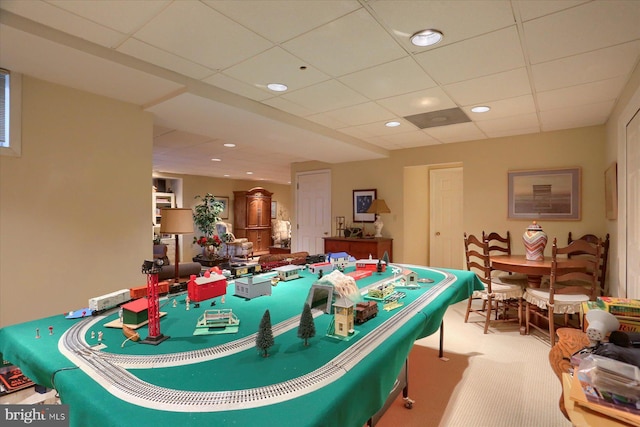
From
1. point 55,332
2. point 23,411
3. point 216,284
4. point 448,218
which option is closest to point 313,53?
point 216,284

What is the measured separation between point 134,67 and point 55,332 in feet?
5.79

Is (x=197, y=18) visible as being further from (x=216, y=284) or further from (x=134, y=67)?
(x=216, y=284)

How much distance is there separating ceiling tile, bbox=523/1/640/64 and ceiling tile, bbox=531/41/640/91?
0.35 ft

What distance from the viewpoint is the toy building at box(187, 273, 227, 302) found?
6.09 feet

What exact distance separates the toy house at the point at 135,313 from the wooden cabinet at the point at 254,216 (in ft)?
28.3

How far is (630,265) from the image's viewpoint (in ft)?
8.66

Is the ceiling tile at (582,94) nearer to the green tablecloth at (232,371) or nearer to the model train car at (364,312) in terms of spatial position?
the green tablecloth at (232,371)

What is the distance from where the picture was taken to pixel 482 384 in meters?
2.55

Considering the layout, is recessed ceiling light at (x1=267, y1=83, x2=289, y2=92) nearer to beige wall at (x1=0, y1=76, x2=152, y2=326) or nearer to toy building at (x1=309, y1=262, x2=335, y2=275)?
beige wall at (x1=0, y1=76, x2=152, y2=326)

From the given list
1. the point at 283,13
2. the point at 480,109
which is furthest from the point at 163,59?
the point at 480,109

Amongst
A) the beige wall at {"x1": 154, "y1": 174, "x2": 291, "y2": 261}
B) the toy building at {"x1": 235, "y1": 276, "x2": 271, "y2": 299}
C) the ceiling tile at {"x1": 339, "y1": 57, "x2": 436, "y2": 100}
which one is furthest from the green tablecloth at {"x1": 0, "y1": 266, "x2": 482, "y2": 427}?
the beige wall at {"x1": 154, "y1": 174, "x2": 291, "y2": 261}

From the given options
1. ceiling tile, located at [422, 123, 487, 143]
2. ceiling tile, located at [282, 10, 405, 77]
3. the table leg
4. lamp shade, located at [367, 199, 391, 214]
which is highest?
ceiling tile, located at [422, 123, 487, 143]

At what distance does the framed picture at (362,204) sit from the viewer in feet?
19.3

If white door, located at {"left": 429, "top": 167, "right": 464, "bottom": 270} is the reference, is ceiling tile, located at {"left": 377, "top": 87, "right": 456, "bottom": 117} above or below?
above
